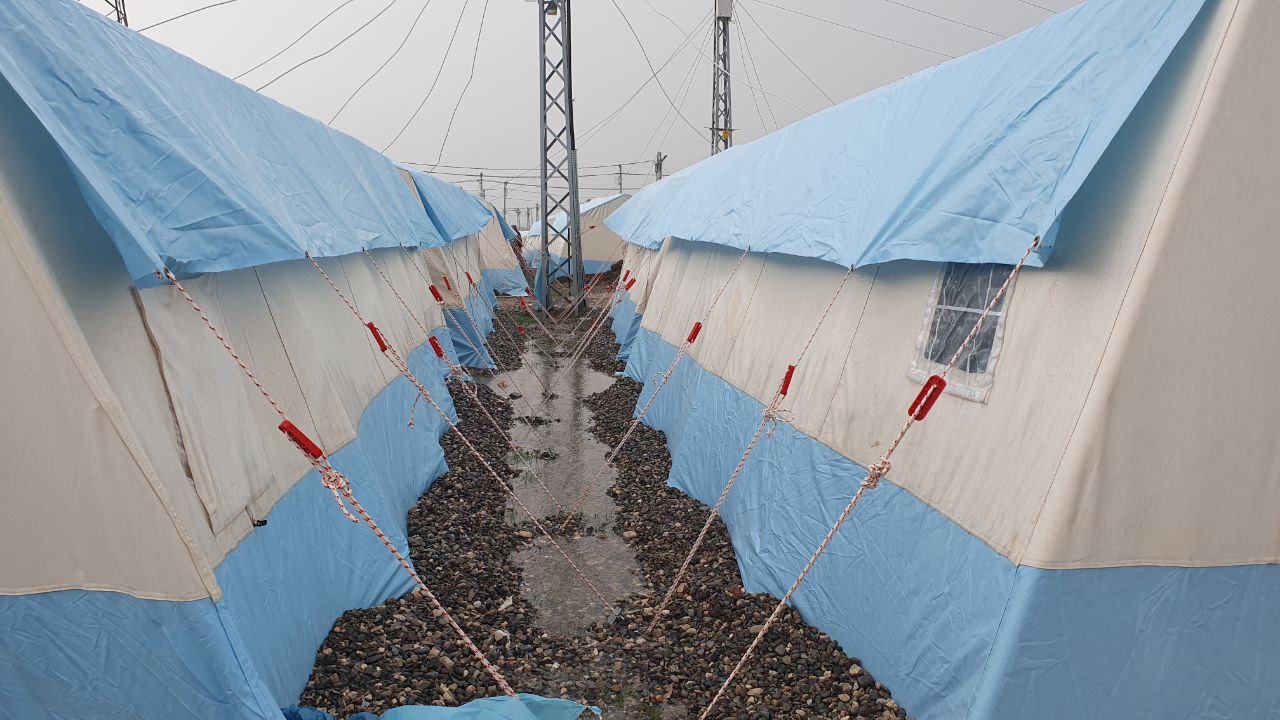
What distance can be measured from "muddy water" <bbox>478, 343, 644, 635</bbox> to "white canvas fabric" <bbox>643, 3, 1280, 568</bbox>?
2883 mm

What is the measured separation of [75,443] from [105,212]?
840 millimetres

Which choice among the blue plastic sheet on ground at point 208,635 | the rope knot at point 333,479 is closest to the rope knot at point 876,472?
the rope knot at point 333,479

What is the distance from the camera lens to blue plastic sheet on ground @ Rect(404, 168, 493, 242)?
1231 centimetres

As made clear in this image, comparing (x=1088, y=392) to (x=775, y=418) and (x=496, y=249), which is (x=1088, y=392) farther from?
(x=496, y=249)

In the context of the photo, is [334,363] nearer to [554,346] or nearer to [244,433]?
[244,433]

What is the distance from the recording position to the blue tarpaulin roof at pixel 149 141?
2568mm

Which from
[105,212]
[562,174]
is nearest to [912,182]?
[105,212]

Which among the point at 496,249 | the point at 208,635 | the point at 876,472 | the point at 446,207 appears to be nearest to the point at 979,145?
the point at 876,472

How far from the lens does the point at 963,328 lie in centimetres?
347

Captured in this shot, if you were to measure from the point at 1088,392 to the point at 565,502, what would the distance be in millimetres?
4981

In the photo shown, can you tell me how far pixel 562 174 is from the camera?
17.9 m

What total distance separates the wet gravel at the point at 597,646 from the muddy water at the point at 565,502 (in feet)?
0.33

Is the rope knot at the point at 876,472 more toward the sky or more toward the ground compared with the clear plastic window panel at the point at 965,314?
more toward the ground

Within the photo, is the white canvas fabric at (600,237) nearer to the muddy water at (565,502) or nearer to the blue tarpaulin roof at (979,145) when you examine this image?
the muddy water at (565,502)
